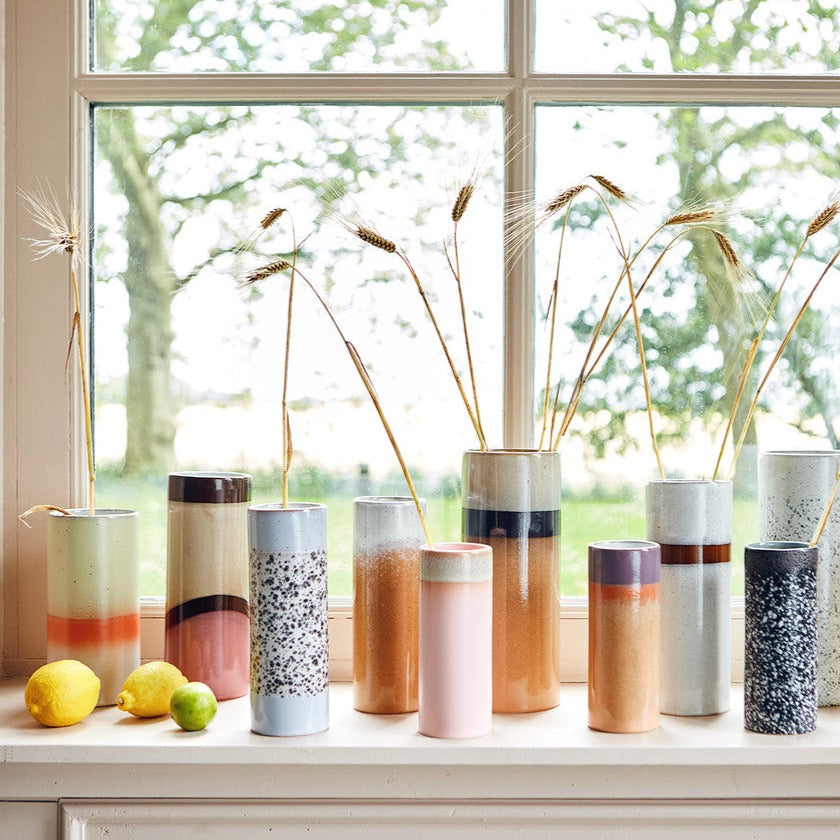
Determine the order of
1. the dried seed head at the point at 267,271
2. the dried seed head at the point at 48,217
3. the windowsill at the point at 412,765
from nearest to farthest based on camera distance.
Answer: the windowsill at the point at 412,765 < the dried seed head at the point at 267,271 < the dried seed head at the point at 48,217

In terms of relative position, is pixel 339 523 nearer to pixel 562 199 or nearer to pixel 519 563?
pixel 519 563

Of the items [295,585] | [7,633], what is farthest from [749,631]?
[7,633]

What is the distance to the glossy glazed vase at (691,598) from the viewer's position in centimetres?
101

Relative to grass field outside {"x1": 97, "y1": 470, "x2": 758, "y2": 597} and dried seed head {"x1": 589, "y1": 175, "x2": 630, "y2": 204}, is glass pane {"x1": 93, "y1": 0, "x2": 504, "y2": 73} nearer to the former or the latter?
dried seed head {"x1": 589, "y1": 175, "x2": 630, "y2": 204}

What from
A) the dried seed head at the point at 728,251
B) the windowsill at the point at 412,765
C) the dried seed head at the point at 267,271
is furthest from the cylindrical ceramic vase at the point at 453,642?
the dried seed head at the point at 728,251

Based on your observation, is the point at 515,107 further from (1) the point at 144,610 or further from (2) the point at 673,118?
(1) the point at 144,610

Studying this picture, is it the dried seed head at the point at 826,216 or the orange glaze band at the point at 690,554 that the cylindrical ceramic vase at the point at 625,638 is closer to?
the orange glaze band at the point at 690,554

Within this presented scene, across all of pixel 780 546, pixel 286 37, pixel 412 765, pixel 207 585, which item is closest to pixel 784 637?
pixel 780 546

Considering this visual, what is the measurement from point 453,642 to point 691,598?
27 centimetres

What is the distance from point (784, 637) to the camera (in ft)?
3.07

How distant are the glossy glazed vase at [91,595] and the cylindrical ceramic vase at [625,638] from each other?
1.64 feet

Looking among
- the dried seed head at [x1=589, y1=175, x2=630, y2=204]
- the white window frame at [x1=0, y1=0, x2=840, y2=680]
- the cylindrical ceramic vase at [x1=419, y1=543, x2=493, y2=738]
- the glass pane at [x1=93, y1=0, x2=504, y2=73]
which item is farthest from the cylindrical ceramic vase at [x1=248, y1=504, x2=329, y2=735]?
the glass pane at [x1=93, y1=0, x2=504, y2=73]

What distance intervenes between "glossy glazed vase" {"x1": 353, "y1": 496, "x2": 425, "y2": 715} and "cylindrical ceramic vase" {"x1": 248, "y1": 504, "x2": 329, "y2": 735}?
0.08m

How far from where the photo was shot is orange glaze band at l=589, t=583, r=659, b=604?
0.94m
